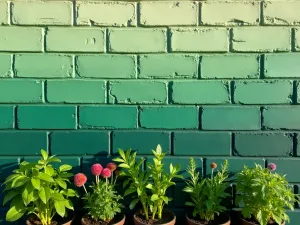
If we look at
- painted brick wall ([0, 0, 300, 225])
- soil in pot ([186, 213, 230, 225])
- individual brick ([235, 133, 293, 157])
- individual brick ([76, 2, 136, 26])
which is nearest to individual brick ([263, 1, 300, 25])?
painted brick wall ([0, 0, 300, 225])

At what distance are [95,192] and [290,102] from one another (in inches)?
44.6

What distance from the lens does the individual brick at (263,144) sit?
2596mm

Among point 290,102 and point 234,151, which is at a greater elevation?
point 290,102

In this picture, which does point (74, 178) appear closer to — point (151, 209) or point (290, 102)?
point (151, 209)

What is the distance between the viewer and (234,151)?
2.61 m

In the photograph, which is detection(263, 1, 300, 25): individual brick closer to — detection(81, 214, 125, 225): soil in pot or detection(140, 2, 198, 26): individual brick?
detection(140, 2, 198, 26): individual brick

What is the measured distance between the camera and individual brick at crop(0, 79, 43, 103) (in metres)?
2.55

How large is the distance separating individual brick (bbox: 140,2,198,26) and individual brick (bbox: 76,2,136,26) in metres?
0.06

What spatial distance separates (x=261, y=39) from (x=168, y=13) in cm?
51

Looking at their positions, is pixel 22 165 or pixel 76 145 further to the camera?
pixel 76 145

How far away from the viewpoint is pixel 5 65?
2547 mm

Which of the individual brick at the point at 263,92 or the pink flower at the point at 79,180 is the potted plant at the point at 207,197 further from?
the pink flower at the point at 79,180

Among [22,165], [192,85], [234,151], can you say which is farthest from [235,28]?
Answer: [22,165]

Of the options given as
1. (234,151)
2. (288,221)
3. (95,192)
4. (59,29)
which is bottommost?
(288,221)
